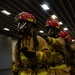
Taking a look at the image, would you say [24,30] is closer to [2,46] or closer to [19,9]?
[19,9]

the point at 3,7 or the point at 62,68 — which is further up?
the point at 3,7

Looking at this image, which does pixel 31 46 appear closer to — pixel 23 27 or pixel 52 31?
pixel 23 27

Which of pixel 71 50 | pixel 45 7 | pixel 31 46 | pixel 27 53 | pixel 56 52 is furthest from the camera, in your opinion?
pixel 45 7

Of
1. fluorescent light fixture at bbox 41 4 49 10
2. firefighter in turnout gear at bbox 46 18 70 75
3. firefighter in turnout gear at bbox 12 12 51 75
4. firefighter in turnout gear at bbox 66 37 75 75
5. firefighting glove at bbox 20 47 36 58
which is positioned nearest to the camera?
firefighting glove at bbox 20 47 36 58

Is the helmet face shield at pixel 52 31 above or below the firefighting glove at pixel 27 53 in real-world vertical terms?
above

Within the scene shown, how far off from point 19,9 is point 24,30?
6186mm

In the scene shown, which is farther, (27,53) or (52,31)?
(52,31)

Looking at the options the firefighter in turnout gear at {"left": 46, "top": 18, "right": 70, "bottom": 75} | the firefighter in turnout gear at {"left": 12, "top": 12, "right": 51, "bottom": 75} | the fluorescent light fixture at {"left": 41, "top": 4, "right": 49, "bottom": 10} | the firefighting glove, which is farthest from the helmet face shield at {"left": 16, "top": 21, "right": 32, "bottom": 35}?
the fluorescent light fixture at {"left": 41, "top": 4, "right": 49, "bottom": 10}

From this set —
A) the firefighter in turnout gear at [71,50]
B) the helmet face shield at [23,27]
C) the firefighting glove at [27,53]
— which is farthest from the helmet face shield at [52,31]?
the firefighting glove at [27,53]

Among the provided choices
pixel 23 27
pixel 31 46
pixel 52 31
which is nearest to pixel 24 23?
pixel 23 27

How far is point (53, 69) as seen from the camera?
567cm

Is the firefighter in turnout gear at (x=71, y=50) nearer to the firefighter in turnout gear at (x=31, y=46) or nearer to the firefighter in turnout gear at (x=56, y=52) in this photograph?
the firefighter in turnout gear at (x=56, y=52)

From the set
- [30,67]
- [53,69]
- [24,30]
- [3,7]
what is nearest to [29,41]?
[24,30]

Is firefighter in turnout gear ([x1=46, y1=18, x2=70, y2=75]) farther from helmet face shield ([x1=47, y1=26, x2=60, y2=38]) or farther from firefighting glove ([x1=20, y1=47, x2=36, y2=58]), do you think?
firefighting glove ([x1=20, y1=47, x2=36, y2=58])
